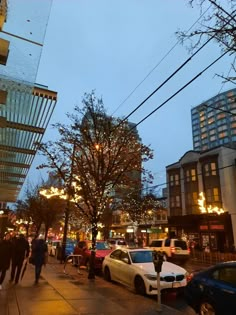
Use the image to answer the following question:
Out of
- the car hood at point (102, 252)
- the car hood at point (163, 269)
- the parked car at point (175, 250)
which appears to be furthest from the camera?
the parked car at point (175, 250)

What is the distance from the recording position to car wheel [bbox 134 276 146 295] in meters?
10.5

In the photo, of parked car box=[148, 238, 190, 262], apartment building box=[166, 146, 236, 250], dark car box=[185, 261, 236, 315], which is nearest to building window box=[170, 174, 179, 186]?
apartment building box=[166, 146, 236, 250]

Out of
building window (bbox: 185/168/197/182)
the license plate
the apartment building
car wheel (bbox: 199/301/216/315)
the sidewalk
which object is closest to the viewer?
car wheel (bbox: 199/301/216/315)

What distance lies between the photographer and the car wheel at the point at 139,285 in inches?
413

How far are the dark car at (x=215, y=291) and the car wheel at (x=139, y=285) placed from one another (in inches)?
111

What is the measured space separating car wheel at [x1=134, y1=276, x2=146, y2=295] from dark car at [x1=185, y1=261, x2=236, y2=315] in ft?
9.28

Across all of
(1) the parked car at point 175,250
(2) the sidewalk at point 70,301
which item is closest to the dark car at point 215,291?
(2) the sidewalk at point 70,301

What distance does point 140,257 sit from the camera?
12.1 metres

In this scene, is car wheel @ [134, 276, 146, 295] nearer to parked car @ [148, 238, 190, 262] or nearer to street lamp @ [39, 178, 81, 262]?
street lamp @ [39, 178, 81, 262]

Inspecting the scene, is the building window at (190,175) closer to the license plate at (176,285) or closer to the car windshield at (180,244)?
the car windshield at (180,244)

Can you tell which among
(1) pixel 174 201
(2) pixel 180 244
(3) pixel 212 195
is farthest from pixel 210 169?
(2) pixel 180 244

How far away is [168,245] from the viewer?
25906 mm

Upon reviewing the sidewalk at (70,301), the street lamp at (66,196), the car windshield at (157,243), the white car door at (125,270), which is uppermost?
the street lamp at (66,196)

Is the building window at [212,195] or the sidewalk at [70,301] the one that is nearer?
the sidewalk at [70,301]
